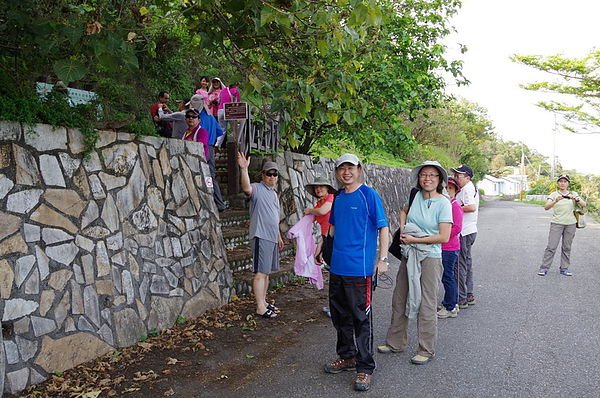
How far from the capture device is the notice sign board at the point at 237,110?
22.6 feet

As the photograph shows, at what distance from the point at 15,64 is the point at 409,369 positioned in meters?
4.91

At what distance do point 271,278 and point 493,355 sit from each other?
12.4 feet

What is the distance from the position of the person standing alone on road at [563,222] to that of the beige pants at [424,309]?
5.16 m

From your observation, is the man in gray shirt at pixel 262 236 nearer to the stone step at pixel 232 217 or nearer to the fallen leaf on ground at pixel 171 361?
the fallen leaf on ground at pixel 171 361

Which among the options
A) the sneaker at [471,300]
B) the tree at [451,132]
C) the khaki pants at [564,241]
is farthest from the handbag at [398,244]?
the tree at [451,132]

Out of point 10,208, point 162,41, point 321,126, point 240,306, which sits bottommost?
point 240,306

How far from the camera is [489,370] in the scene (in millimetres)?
4812

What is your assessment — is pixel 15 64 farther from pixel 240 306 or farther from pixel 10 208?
pixel 240 306

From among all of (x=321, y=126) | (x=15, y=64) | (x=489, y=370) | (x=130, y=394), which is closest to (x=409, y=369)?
(x=489, y=370)

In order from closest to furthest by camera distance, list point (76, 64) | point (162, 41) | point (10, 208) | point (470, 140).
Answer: point (76, 64)
point (10, 208)
point (162, 41)
point (470, 140)

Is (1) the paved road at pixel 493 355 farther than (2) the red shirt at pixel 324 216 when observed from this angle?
No

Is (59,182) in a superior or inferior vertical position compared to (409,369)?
superior

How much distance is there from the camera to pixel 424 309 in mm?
5086

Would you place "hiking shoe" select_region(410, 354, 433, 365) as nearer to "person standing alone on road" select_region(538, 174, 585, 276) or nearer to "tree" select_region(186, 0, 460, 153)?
"tree" select_region(186, 0, 460, 153)
